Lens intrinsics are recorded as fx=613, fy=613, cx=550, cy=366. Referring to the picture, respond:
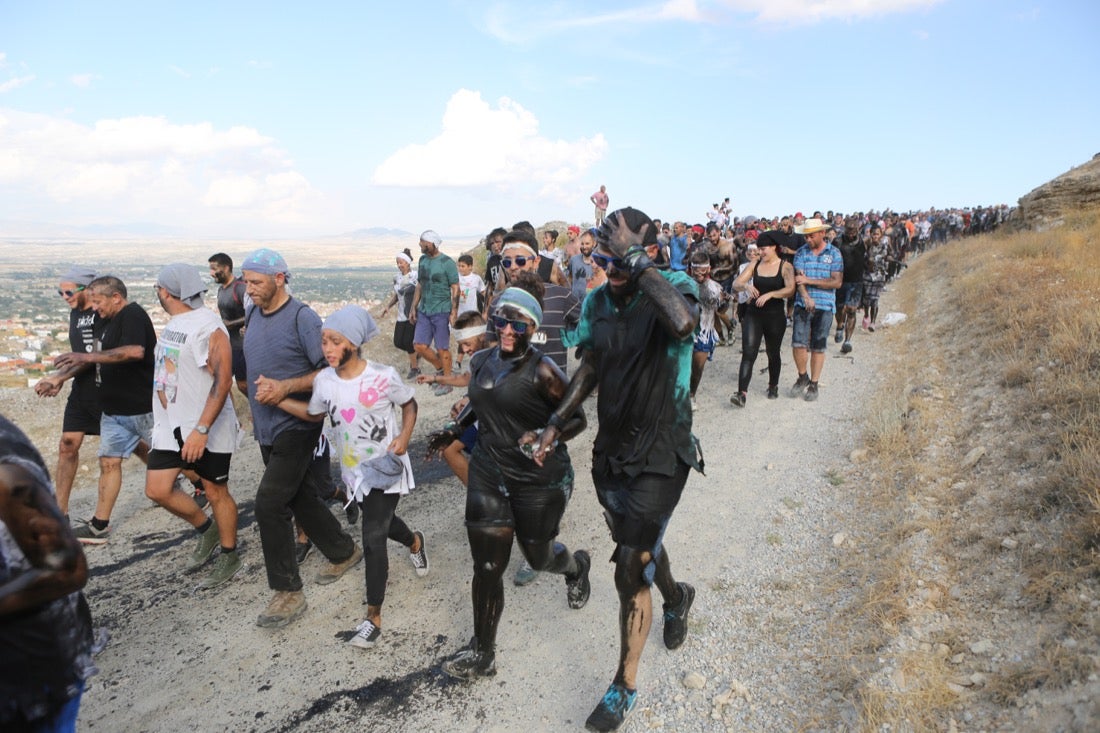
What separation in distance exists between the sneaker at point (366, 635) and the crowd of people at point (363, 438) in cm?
1

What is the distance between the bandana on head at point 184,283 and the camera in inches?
167

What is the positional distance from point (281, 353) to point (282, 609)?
166cm

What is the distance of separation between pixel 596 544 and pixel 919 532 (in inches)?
88.7

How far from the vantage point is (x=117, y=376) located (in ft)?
16.2

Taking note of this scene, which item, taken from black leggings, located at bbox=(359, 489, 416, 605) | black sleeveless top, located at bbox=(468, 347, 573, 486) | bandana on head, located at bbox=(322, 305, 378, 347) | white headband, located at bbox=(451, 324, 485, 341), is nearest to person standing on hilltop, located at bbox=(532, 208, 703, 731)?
black sleeveless top, located at bbox=(468, 347, 573, 486)

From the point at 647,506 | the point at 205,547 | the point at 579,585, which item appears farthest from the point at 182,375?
the point at 647,506

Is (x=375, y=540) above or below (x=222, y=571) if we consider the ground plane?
above

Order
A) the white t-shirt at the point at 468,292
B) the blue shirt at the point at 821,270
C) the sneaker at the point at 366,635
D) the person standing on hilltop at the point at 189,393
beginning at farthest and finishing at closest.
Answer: the white t-shirt at the point at 468,292, the blue shirt at the point at 821,270, the person standing on hilltop at the point at 189,393, the sneaker at the point at 366,635

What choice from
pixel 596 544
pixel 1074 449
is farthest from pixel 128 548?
pixel 1074 449

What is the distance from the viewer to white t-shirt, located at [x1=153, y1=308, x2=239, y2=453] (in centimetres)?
425

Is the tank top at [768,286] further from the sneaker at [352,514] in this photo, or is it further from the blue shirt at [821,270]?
the sneaker at [352,514]

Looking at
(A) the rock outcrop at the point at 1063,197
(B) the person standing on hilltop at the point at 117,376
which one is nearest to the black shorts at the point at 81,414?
(B) the person standing on hilltop at the point at 117,376

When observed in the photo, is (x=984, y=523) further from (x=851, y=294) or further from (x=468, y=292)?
(x=468, y=292)

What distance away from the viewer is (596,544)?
15.6 feet
